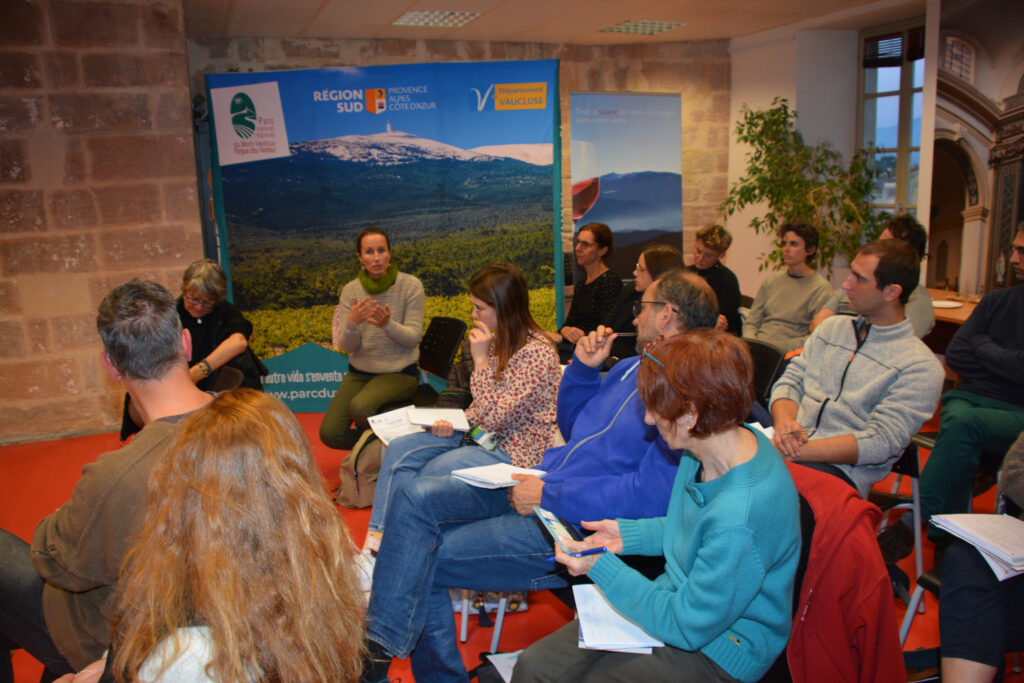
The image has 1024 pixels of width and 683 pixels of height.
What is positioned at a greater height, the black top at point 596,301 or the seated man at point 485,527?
the black top at point 596,301

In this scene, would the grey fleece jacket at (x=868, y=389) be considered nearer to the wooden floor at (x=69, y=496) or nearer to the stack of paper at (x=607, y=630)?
the wooden floor at (x=69, y=496)

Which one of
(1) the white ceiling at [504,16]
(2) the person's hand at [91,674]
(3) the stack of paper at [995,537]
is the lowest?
(2) the person's hand at [91,674]

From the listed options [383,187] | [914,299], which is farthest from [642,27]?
[914,299]

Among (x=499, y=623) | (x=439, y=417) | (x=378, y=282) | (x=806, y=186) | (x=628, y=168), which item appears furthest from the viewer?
(x=628, y=168)

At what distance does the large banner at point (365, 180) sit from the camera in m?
5.59

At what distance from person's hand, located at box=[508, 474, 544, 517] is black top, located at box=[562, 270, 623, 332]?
239 cm

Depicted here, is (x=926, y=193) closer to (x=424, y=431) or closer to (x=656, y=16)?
(x=656, y=16)

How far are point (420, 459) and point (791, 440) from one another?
1.40 meters

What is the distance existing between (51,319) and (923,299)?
Result: 226 inches

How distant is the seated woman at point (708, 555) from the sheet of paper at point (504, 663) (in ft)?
1.79

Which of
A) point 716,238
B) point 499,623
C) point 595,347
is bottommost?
point 499,623

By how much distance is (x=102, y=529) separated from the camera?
1588 mm

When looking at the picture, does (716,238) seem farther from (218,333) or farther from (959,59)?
(218,333)

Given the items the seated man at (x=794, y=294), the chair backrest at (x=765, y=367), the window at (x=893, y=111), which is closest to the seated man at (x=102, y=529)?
the chair backrest at (x=765, y=367)
